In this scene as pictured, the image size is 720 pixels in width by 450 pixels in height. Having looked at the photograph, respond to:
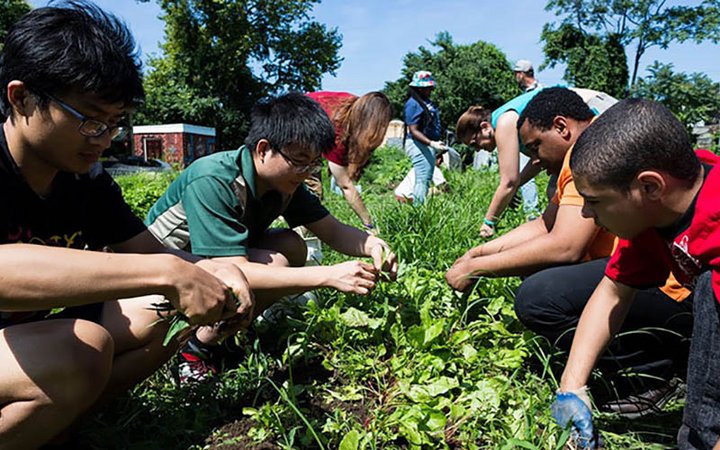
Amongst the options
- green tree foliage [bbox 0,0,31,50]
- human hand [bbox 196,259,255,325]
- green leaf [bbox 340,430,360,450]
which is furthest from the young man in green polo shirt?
green tree foliage [bbox 0,0,31,50]

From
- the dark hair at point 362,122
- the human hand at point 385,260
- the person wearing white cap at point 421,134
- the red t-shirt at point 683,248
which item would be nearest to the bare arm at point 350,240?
the human hand at point 385,260

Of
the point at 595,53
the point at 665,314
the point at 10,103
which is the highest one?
the point at 595,53

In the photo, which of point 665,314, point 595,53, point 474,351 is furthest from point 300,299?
point 595,53

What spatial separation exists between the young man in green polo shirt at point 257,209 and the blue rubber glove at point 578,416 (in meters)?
0.79

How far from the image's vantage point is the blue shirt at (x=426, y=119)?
581cm

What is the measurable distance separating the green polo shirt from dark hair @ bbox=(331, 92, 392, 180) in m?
1.58

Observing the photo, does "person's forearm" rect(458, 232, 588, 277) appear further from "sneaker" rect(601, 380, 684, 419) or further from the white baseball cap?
the white baseball cap

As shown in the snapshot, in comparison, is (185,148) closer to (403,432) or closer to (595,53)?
(595,53)

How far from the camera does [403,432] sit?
1637mm

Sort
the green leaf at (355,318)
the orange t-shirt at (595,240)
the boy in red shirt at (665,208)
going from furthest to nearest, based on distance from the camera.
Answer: the green leaf at (355,318) < the orange t-shirt at (595,240) < the boy in red shirt at (665,208)

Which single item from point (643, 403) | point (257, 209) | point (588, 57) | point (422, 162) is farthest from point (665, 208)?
point (588, 57)

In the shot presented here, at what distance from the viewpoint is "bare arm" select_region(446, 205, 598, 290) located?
6.80 feet

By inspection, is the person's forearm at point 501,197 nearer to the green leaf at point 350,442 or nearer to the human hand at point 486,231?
the human hand at point 486,231

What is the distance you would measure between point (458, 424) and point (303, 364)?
741mm
